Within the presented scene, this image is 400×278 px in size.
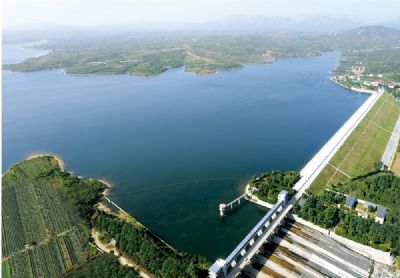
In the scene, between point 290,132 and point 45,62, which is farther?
point 45,62

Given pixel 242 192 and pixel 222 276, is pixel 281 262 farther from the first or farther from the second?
pixel 242 192

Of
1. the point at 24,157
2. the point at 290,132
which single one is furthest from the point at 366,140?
the point at 24,157

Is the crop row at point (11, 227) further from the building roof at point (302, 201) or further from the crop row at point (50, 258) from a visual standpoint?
the building roof at point (302, 201)

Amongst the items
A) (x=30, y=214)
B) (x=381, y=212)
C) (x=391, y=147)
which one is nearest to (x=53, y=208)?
(x=30, y=214)

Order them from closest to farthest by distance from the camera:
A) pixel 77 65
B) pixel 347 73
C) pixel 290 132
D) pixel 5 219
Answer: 1. pixel 5 219
2. pixel 290 132
3. pixel 347 73
4. pixel 77 65

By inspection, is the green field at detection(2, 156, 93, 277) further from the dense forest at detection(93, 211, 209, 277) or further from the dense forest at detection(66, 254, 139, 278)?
the dense forest at detection(93, 211, 209, 277)

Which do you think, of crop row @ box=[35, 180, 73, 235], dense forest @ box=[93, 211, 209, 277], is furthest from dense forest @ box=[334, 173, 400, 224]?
crop row @ box=[35, 180, 73, 235]

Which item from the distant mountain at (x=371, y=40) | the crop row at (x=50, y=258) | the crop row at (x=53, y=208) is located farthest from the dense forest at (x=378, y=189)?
the distant mountain at (x=371, y=40)
